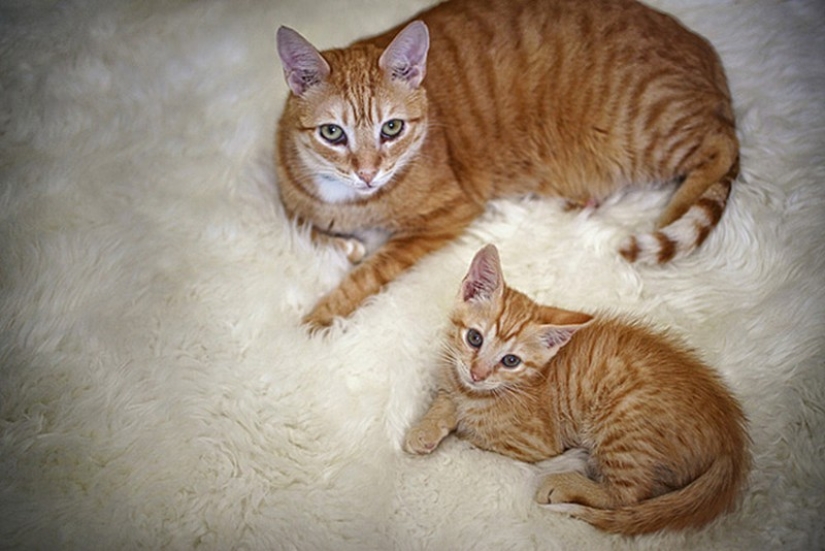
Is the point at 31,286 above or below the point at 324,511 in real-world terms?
above

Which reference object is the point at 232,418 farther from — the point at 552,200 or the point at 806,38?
the point at 806,38

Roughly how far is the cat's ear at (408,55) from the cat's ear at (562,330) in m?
0.59

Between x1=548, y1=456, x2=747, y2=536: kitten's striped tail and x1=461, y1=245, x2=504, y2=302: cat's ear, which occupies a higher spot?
x1=461, y1=245, x2=504, y2=302: cat's ear

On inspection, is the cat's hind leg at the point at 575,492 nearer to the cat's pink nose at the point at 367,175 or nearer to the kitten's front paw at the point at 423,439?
the kitten's front paw at the point at 423,439

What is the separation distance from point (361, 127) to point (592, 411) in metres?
0.71

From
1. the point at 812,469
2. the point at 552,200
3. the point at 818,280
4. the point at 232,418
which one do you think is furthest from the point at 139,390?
the point at 818,280

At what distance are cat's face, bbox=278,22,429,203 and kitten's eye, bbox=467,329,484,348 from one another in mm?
376

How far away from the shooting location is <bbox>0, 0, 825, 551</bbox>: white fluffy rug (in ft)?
4.00

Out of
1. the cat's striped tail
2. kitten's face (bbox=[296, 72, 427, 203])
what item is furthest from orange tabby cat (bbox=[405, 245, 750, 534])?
kitten's face (bbox=[296, 72, 427, 203])

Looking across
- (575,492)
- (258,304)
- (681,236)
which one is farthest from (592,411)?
(258,304)

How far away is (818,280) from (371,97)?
938mm

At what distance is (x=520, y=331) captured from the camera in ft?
4.20

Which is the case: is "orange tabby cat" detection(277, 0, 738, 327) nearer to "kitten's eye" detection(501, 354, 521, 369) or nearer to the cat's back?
the cat's back

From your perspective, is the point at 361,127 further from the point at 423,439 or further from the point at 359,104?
the point at 423,439
